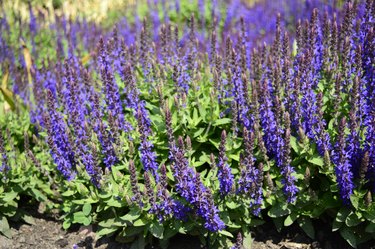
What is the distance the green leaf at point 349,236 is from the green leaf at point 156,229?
157 centimetres

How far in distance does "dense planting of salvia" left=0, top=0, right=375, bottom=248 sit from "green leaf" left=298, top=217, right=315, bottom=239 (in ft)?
0.27

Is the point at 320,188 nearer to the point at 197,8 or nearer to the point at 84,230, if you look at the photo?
the point at 84,230

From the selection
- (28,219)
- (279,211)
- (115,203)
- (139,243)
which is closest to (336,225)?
(279,211)

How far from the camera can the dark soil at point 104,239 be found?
4699 mm

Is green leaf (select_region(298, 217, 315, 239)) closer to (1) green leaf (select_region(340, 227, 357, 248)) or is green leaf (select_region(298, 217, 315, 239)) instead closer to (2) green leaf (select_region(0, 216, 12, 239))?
(1) green leaf (select_region(340, 227, 357, 248))

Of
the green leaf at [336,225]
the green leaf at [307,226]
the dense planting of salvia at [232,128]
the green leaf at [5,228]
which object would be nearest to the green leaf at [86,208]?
the dense planting of salvia at [232,128]

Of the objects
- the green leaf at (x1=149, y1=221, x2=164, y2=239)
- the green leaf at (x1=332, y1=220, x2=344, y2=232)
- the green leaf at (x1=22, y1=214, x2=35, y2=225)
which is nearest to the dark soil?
the green leaf at (x1=22, y1=214, x2=35, y2=225)

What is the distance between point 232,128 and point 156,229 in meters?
1.12

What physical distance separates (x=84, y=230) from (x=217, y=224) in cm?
170

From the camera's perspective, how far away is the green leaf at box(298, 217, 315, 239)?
4.52 m

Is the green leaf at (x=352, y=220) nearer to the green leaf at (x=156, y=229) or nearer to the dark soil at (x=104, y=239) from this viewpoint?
the dark soil at (x=104, y=239)

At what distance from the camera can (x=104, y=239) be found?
494 centimetres

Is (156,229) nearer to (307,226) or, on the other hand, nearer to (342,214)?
(307,226)

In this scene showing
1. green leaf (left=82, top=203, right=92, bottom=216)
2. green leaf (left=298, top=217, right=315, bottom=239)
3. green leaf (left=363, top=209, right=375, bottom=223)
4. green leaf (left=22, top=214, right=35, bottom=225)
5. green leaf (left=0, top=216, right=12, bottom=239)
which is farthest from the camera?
green leaf (left=22, top=214, right=35, bottom=225)
